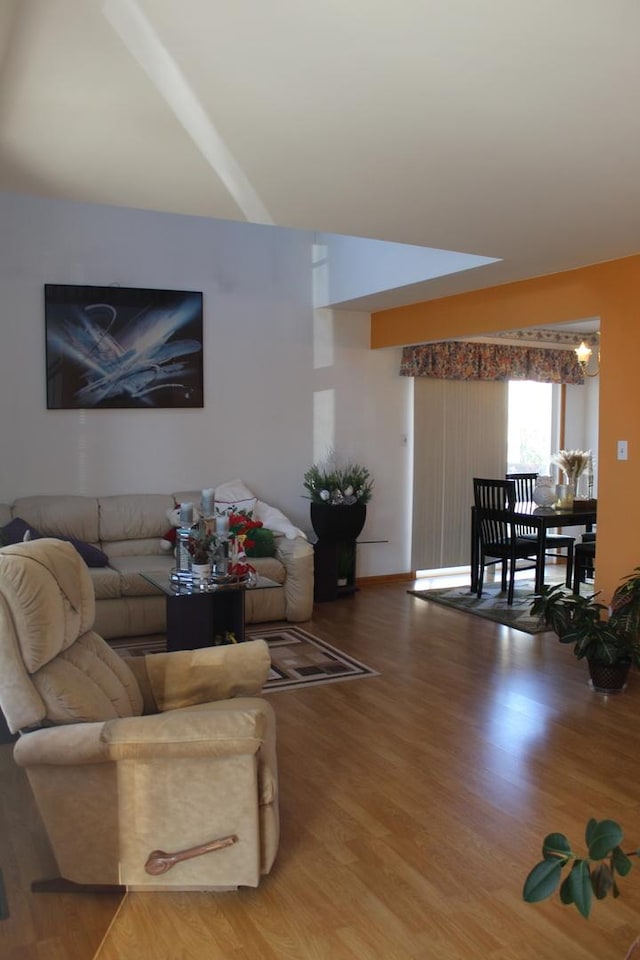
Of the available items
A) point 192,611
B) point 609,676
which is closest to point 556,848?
point 192,611

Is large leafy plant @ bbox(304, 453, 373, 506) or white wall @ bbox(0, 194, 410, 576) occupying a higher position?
white wall @ bbox(0, 194, 410, 576)

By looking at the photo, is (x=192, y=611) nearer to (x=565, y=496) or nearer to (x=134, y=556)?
(x=134, y=556)

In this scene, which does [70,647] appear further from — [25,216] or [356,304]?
[356,304]

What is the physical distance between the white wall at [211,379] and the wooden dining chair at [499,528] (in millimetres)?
990

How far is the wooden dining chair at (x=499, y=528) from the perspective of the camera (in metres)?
6.57

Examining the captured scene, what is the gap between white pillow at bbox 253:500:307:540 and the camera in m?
6.46

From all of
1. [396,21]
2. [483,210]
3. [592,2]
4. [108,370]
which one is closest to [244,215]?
[483,210]

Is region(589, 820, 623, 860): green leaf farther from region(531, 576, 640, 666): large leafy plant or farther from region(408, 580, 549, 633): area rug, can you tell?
region(408, 580, 549, 633): area rug

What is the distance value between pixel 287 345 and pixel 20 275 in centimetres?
220

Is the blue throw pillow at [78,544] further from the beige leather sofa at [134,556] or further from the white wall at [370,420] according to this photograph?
the white wall at [370,420]

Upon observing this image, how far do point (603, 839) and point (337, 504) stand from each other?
536 cm

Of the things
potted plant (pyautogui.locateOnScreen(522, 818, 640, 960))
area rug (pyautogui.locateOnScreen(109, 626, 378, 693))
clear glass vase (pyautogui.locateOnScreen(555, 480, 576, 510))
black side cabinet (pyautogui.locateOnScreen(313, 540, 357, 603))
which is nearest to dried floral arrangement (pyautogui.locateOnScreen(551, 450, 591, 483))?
clear glass vase (pyautogui.locateOnScreen(555, 480, 576, 510))

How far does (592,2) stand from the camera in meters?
1.99

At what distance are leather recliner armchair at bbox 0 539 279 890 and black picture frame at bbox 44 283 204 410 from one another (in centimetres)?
378
